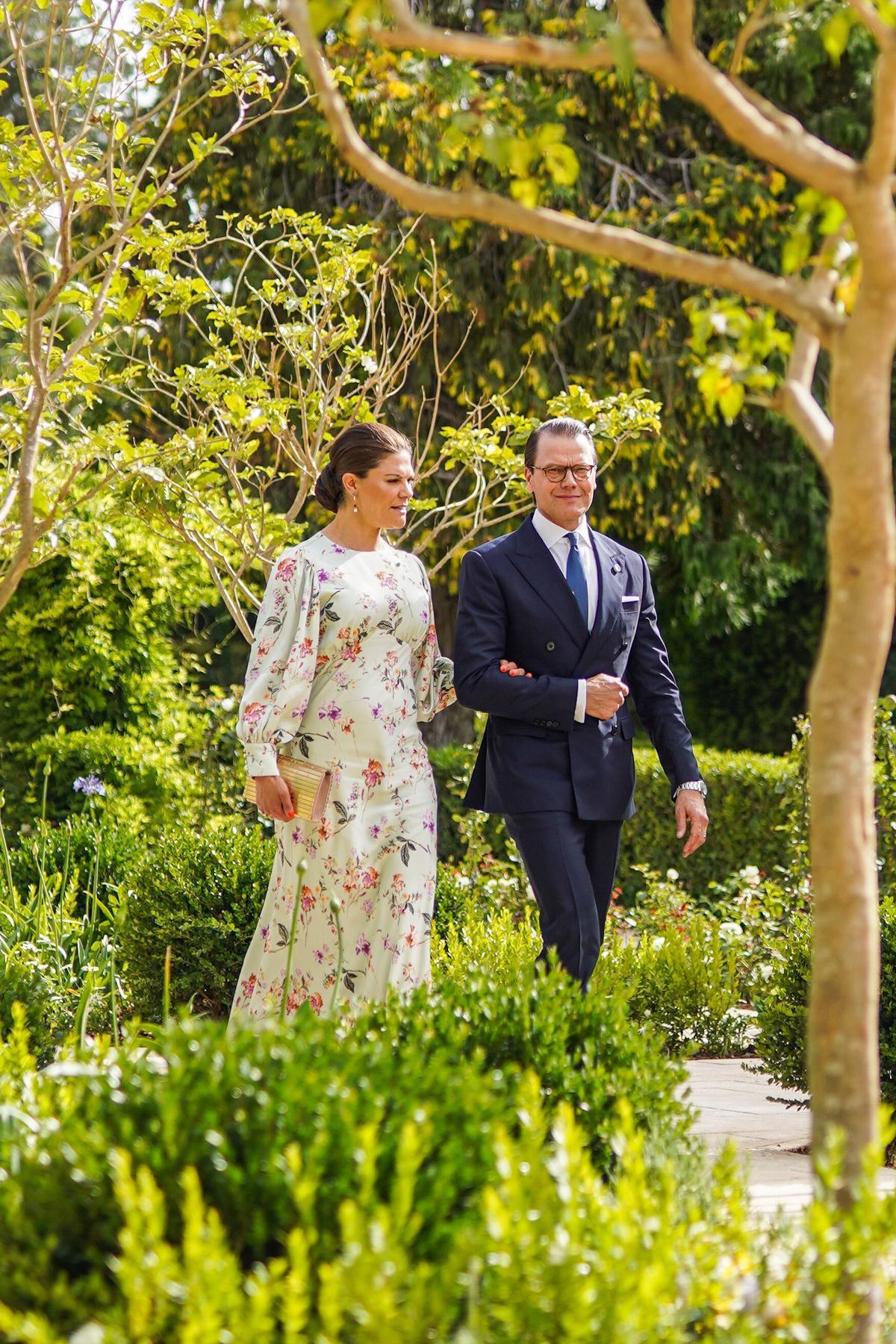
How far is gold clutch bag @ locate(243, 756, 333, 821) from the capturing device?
4367 millimetres

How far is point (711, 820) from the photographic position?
944cm

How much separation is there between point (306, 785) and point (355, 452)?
3.16 feet

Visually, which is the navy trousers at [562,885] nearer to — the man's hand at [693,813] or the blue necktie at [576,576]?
the man's hand at [693,813]

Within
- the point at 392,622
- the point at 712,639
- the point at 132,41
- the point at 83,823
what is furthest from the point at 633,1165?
the point at 712,639

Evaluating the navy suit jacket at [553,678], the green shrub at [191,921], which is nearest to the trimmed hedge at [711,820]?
the green shrub at [191,921]

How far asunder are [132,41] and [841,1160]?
3816 millimetres

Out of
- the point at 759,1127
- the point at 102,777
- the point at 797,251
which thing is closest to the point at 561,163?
the point at 797,251

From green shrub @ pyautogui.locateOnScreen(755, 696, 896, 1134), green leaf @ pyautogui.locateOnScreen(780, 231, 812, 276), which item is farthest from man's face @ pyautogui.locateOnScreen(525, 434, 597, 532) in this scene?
green leaf @ pyautogui.locateOnScreen(780, 231, 812, 276)

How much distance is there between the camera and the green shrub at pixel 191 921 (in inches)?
234

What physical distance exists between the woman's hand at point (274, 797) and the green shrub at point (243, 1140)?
1.72 meters

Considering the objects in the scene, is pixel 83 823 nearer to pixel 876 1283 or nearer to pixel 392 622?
pixel 392 622

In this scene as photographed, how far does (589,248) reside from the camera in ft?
7.82

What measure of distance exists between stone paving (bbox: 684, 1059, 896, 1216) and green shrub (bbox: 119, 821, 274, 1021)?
5.96 ft

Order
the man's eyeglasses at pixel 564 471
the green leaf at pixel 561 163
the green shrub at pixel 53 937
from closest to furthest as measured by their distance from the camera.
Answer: the green leaf at pixel 561 163, the man's eyeglasses at pixel 564 471, the green shrub at pixel 53 937
